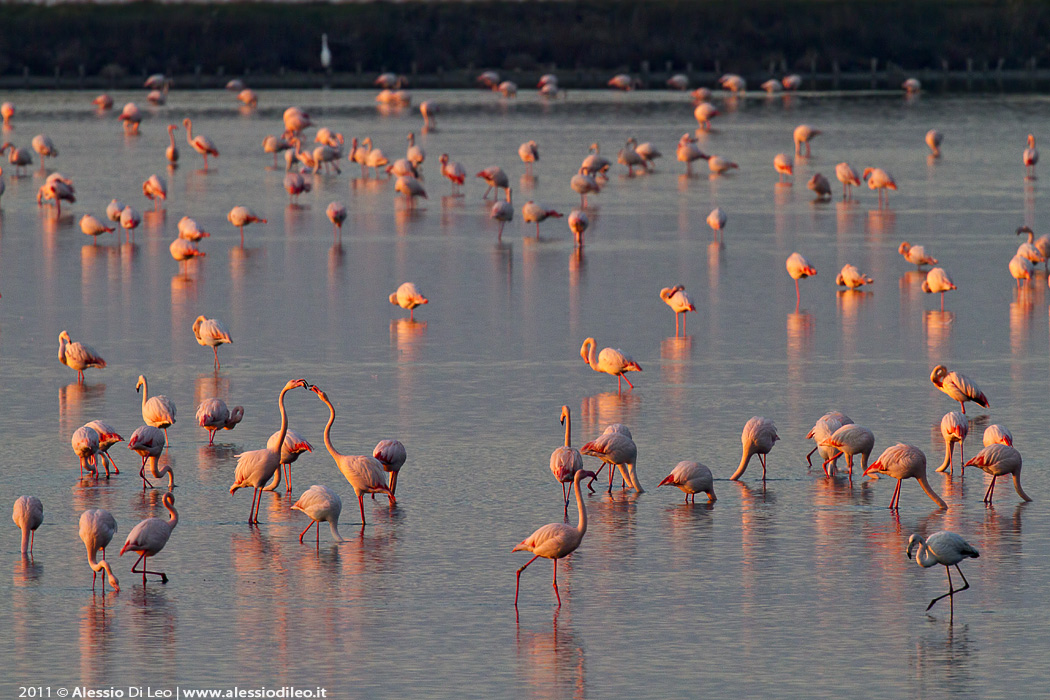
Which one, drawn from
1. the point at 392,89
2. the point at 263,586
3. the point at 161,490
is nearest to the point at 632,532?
the point at 263,586

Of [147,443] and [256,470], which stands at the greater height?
[147,443]

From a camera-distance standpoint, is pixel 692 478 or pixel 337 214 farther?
pixel 337 214

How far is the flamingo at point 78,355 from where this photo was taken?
1783 centimetres

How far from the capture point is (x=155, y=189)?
34125mm

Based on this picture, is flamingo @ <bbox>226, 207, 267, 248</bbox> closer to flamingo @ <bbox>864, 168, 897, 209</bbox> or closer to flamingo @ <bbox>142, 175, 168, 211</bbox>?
flamingo @ <bbox>142, 175, 168, 211</bbox>

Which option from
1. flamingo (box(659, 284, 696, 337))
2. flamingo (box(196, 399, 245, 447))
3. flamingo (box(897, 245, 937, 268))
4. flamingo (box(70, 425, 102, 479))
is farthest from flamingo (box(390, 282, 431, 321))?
flamingo (box(70, 425, 102, 479))

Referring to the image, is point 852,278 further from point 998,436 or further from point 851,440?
point 851,440

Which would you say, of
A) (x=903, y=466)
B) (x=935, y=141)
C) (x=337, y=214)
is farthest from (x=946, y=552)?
(x=935, y=141)

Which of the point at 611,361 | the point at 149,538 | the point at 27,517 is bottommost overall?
the point at 149,538

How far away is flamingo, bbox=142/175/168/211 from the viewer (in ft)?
112

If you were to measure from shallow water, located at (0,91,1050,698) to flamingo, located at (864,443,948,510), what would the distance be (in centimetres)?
23

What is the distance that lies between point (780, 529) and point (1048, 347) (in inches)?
340

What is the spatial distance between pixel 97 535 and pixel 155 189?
78.0ft

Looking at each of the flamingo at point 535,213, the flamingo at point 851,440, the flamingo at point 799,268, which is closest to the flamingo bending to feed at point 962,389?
the flamingo at point 851,440
